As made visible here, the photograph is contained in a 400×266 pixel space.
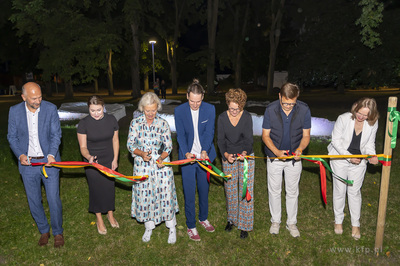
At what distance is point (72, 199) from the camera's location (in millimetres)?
6879

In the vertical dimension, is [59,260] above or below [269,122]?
below

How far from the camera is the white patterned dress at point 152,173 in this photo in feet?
15.0

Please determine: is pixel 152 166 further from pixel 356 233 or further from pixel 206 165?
pixel 356 233

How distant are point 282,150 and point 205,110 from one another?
1.29 m

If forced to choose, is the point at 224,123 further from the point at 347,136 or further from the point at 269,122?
the point at 347,136

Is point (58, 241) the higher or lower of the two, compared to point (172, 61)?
lower

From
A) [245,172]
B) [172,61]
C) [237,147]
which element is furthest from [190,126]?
[172,61]

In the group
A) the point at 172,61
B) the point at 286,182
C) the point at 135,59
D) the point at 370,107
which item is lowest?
the point at 286,182

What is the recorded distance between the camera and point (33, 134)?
4480 mm

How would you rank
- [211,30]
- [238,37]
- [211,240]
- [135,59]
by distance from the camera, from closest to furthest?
[211,240]
[135,59]
[211,30]
[238,37]

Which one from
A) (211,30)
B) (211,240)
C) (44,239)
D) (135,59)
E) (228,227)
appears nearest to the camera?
(44,239)

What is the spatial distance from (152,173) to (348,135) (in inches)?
115

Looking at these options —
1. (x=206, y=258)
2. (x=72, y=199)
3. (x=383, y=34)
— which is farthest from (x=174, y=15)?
(x=206, y=258)

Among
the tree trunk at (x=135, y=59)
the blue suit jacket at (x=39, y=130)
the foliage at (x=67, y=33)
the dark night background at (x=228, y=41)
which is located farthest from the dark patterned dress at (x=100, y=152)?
the tree trunk at (x=135, y=59)
